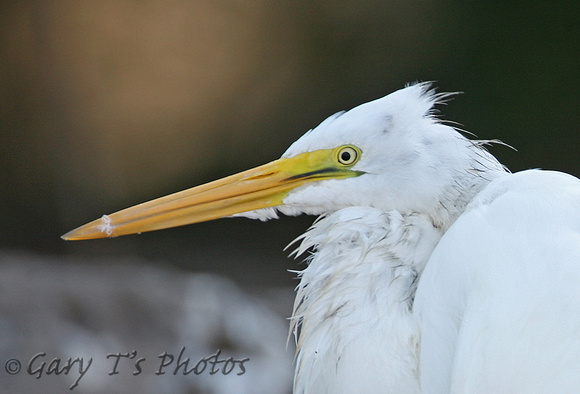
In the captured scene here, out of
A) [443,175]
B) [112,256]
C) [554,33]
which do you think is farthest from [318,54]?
[443,175]

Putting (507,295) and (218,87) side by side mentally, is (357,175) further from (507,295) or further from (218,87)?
(218,87)

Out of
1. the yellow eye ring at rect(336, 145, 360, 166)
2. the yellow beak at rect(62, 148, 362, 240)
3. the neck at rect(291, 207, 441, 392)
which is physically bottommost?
the neck at rect(291, 207, 441, 392)

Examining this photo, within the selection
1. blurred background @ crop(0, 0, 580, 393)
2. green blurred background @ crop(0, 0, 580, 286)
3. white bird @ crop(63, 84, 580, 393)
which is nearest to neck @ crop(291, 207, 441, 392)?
white bird @ crop(63, 84, 580, 393)

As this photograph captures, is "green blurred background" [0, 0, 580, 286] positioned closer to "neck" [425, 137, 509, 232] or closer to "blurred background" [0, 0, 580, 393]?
"blurred background" [0, 0, 580, 393]

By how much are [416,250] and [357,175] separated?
160 millimetres

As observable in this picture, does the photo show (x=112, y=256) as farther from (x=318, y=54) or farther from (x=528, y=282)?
(x=528, y=282)

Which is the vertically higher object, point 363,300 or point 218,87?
point 218,87

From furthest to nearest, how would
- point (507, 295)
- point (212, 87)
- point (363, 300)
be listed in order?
point (212, 87) → point (363, 300) → point (507, 295)

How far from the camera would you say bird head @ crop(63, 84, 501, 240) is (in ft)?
2.98

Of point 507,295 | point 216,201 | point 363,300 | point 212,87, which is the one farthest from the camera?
point 212,87

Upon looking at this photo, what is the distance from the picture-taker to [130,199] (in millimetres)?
2596

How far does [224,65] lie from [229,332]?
119 centimetres

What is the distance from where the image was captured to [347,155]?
96cm

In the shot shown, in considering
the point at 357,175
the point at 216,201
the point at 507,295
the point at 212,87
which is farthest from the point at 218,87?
the point at 507,295
